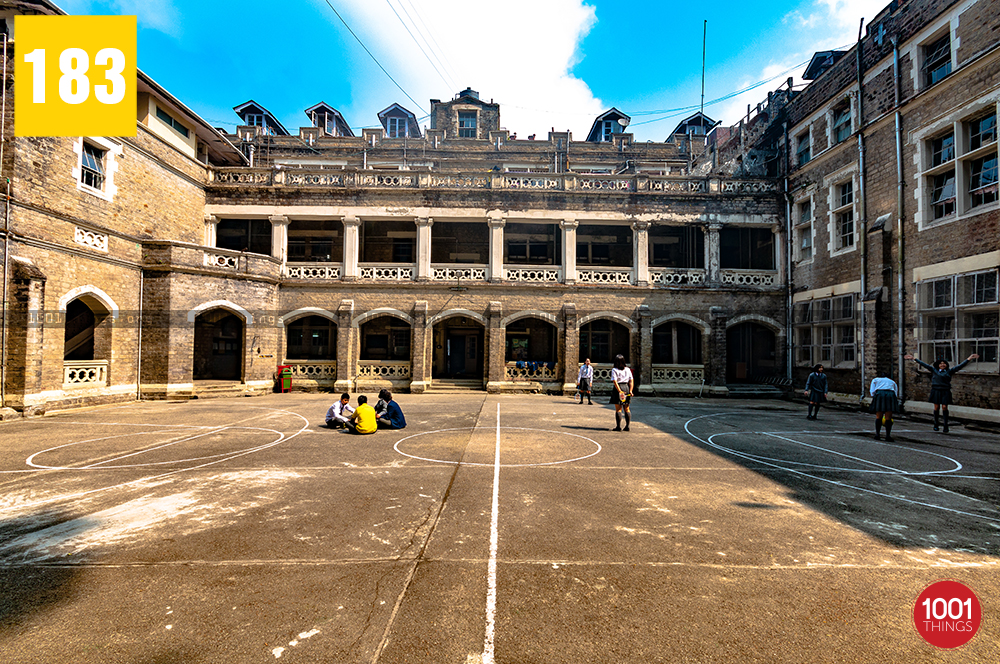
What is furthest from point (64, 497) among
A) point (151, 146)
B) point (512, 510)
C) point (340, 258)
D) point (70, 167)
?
point (340, 258)

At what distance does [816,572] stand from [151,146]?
24.6 meters

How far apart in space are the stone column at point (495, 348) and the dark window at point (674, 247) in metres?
10.0

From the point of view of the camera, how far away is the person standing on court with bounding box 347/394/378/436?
35.1 ft

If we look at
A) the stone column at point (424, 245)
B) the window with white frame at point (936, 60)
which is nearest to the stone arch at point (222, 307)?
the stone column at point (424, 245)

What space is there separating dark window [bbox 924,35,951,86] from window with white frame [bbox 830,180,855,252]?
399 cm

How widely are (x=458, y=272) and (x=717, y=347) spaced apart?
13246mm

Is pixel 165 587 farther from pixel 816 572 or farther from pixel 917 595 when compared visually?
pixel 917 595

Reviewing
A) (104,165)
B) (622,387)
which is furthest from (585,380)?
(104,165)

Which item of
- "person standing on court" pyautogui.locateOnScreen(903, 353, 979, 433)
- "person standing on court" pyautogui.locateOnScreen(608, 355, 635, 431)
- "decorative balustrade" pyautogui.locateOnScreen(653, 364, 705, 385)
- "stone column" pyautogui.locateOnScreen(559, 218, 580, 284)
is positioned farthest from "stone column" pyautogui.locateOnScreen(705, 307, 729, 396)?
"person standing on court" pyautogui.locateOnScreen(608, 355, 635, 431)

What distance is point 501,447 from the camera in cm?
938

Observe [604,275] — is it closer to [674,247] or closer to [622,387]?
[674,247]

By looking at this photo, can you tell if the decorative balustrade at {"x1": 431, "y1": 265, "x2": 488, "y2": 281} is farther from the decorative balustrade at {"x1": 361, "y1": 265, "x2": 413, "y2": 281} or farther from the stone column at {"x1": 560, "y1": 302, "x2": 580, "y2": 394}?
the stone column at {"x1": 560, "y1": 302, "x2": 580, "y2": 394}

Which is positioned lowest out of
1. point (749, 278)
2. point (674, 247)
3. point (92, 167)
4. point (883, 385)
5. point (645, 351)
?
point (883, 385)

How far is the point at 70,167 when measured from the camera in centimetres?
1474
